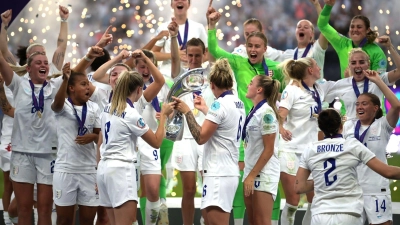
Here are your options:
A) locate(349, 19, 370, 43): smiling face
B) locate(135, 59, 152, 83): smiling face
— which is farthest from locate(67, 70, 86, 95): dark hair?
locate(349, 19, 370, 43): smiling face

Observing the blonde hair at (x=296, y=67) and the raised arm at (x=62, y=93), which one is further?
the blonde hair at (x=296, y=67)

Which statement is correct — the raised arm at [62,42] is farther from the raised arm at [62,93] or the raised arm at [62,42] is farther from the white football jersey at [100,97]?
the raised arm at [62,93]

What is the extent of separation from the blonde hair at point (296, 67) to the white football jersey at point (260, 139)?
1.08 metres

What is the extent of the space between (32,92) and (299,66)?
243 centimetres

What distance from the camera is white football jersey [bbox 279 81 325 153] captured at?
7.82m

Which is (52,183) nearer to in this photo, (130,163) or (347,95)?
(130,163)

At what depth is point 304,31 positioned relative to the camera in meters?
8.57

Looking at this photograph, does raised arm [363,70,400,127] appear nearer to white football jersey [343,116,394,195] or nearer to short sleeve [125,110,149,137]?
white football jersey [343,116,394,195]

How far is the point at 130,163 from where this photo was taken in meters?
6.42

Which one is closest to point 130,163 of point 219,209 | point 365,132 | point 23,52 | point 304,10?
point 219,209

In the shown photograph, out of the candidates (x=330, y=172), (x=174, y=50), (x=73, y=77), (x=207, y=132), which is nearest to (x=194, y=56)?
(x=174, y=50)

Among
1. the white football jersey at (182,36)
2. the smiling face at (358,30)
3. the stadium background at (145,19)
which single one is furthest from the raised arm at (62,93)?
the stadium background at (145,19)

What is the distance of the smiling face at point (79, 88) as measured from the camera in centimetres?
707

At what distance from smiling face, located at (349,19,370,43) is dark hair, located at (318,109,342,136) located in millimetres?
2239
